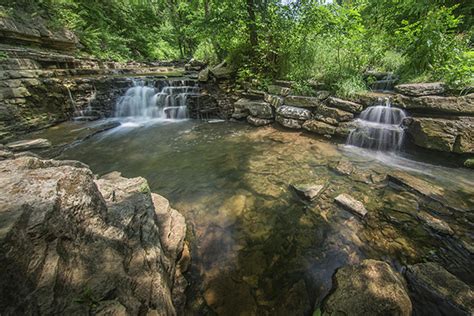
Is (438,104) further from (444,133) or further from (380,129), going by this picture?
(380,129)

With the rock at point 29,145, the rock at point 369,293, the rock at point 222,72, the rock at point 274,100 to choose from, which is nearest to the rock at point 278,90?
the rock at point 274,100

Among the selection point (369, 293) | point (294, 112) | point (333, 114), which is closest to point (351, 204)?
point (369, 293)

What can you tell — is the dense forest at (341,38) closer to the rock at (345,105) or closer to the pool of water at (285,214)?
the rock at (345,105)

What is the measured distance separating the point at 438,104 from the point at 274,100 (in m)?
3.76

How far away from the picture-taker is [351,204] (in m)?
2.90

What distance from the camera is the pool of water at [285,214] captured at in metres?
2.03

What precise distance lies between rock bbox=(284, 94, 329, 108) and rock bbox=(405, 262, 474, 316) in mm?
4398

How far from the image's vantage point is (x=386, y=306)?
63.3 inches

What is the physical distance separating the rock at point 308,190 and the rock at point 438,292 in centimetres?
140

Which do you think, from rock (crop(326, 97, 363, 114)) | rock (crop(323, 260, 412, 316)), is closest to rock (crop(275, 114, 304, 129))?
rock (crop(326, 97, 363, 114))

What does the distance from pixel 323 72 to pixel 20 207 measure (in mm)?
6599

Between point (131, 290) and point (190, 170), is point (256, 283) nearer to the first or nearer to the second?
point (131, 290)

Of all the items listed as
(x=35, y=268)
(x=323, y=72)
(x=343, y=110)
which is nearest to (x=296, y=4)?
(x=323, y=72)

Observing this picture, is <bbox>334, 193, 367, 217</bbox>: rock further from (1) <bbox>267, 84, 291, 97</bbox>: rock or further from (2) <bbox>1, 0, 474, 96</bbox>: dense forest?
(1) <bbox>267, 84, 291, 97</bbox>: rock
